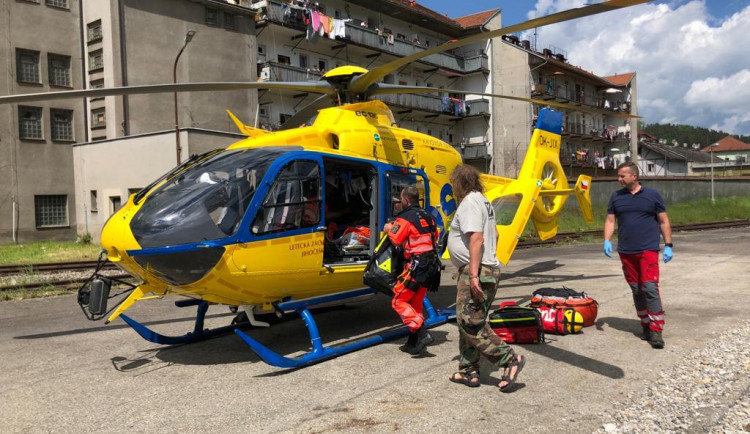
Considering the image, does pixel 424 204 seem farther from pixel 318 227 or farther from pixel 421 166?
pixel 318 227

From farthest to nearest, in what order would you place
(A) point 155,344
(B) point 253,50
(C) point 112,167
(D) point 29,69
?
(B) point 253,50 → (D) point 29,69 → (C) point 112,167 → (A) point 155,344

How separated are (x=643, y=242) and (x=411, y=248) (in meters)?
2.53

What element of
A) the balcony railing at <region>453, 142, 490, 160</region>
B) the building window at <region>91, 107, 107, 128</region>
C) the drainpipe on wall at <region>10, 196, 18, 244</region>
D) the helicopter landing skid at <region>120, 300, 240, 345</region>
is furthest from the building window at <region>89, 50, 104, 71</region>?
the balcony railing at <region>453, 142, 490, 160</region>

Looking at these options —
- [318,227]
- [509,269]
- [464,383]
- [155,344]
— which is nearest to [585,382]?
[464,383]

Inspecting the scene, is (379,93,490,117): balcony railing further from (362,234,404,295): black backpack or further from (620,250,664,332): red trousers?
(362,234,404,295): black backpack

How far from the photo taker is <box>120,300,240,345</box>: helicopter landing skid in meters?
5.87

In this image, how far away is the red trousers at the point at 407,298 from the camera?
540cm

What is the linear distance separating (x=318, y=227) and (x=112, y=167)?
19185 mm

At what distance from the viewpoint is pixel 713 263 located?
13.0m

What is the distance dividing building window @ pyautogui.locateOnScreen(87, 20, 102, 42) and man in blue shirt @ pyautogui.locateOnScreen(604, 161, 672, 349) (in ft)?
84.5

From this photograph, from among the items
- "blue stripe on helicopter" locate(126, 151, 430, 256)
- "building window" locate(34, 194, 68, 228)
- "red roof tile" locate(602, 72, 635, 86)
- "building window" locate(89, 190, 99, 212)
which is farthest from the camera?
"red roof tile" locate(602, 72, 635, 86)

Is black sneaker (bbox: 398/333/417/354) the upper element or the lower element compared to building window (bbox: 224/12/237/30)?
lower

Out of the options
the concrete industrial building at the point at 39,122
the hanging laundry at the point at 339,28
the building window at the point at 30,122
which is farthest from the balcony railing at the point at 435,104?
the building window at the point at 30,122

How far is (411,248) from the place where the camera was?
5406 mm
